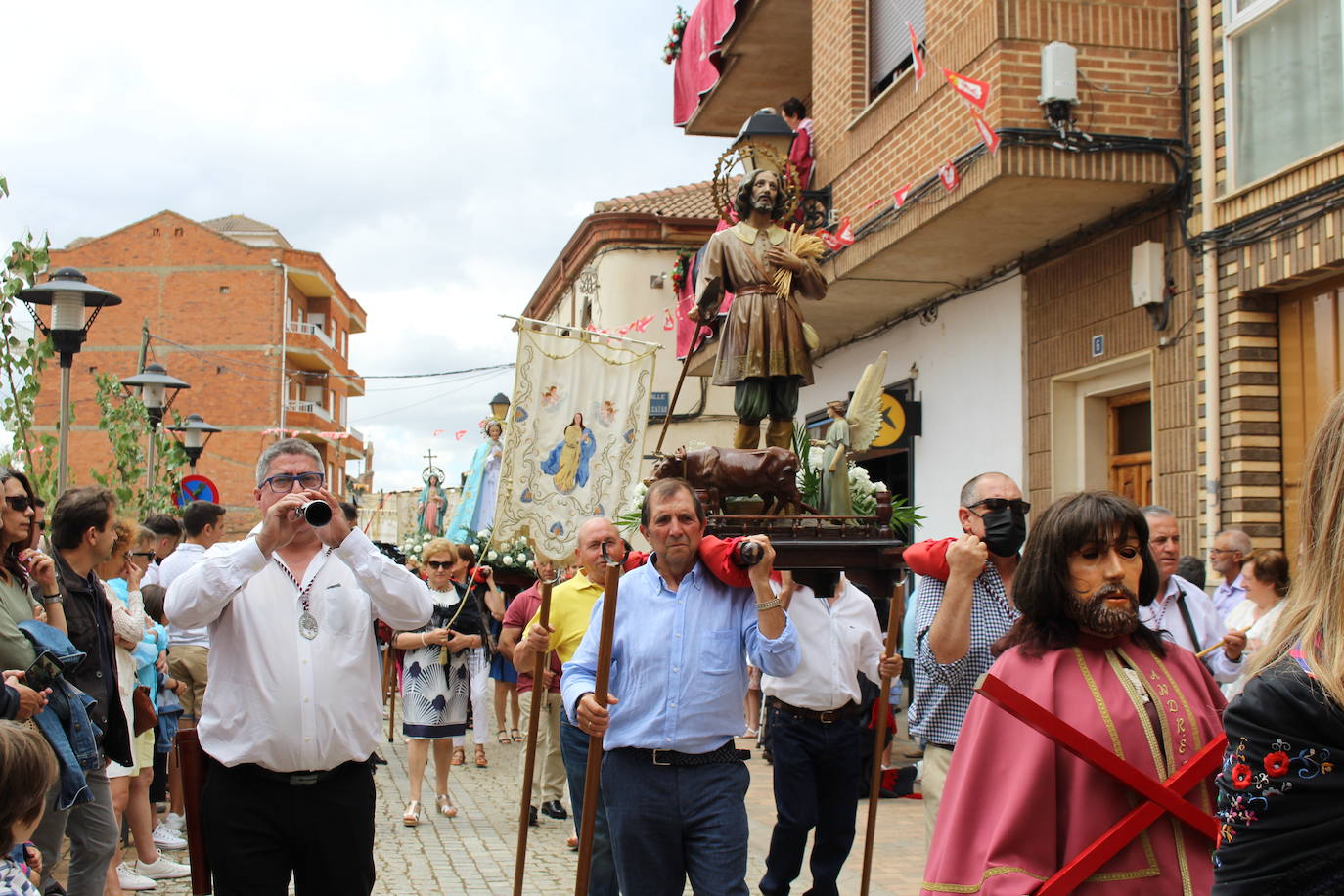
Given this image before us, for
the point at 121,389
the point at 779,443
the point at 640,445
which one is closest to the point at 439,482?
the point at 121,389

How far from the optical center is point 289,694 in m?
4.33

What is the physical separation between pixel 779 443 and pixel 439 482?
29.2 metres

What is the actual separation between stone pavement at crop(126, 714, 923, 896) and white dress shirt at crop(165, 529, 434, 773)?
340cm

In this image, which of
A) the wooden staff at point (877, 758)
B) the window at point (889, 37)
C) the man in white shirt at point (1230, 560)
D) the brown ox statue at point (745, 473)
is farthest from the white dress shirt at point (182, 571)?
the window at point (889, 37)

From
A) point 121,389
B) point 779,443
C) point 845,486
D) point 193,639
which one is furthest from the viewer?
point 121,389

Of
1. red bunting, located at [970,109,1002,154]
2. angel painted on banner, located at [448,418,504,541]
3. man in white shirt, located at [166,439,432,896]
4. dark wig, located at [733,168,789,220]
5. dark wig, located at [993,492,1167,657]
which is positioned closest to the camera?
dark wig, located at [993,492,1167,657]

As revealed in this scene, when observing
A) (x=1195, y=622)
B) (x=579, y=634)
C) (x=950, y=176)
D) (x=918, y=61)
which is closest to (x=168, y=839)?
(x=579, y=634)

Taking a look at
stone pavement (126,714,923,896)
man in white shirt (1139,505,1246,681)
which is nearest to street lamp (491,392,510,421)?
stone pavement (126,714,923,896)

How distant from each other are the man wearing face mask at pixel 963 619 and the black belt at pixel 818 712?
166 cm

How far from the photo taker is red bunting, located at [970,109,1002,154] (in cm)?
977

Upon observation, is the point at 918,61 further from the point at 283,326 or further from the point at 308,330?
the point at 308,330

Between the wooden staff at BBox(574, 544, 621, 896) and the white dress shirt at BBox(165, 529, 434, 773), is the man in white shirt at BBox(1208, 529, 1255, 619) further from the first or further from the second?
the white dress shirt at BBox(165, 529, 434, 773)

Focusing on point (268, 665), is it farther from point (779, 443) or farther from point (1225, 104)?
point (1225, 104)

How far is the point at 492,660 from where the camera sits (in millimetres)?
13664
